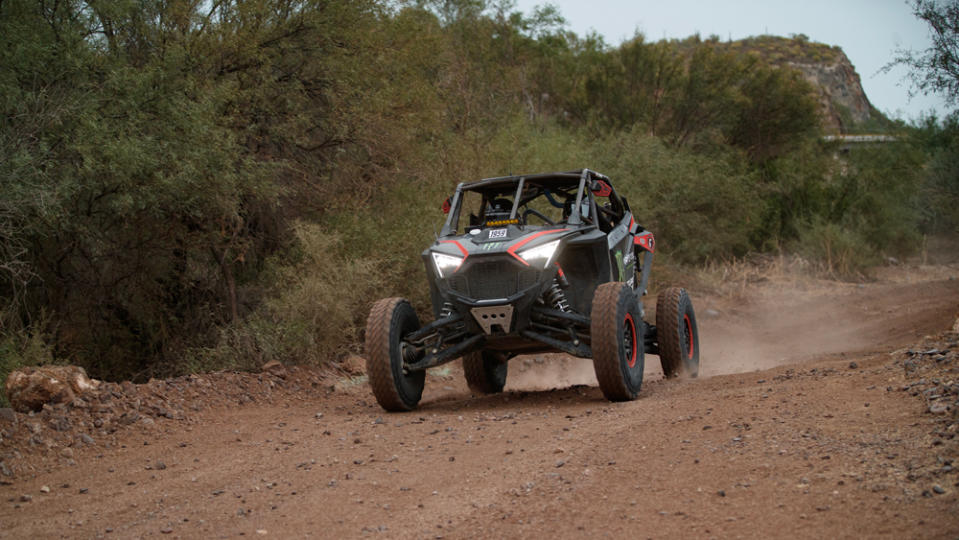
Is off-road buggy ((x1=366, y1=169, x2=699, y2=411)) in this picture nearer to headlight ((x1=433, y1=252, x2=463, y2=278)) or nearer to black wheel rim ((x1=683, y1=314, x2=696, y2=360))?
headlight ((x1=433, y1=252, x2=463, y2=278))

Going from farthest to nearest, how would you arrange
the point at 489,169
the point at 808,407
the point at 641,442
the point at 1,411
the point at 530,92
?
the point at 530,92
the point at 489,169
the point at 1,411
the point at 808,407
the point at 641,442

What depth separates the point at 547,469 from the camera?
17.5 feet

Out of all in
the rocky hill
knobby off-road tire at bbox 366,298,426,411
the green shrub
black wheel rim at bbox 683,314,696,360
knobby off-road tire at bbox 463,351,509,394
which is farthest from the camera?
the rocky hill

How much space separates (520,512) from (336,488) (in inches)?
52.3

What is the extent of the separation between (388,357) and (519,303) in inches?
49.6

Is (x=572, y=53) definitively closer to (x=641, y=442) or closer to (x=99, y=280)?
(x=99, y=280)

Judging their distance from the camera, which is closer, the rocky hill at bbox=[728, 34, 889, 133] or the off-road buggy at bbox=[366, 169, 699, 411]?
the off-road buggy at bbox=[366, 169, 699, 411]

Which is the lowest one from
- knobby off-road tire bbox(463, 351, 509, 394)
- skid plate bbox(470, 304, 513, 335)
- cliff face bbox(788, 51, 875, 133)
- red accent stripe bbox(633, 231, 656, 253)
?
knobby off-road tire bbox(463, 351, 509, 394)

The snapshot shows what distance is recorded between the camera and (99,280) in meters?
12.7

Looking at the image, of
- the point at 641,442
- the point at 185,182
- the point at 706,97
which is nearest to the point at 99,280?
the point at 185,182

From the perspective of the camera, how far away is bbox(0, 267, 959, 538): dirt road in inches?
169

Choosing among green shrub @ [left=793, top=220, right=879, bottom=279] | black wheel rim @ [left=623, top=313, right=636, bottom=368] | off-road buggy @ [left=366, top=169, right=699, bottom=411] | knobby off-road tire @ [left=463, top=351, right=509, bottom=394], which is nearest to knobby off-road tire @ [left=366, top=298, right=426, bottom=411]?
off-road buggy @ [left=366, top=169, right=699, bottom=411]

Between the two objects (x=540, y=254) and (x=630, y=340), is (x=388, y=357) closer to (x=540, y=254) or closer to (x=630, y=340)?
(x=540, y=254)

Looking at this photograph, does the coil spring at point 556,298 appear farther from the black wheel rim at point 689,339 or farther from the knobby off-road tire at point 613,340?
the black wheel rim at point 689,339
